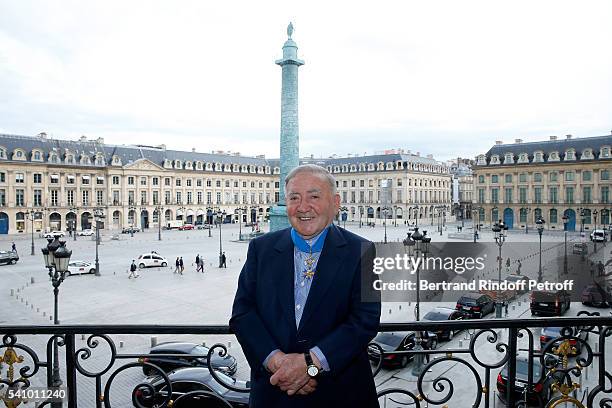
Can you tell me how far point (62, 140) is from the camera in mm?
68500

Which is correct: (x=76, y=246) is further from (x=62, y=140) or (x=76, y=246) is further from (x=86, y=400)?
(x=86, y=400)

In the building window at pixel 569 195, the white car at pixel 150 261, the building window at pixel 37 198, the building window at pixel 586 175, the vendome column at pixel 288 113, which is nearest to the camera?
the vendome column at pixel 288 113

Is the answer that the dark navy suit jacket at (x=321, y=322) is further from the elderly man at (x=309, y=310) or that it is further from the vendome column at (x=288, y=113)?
the vendome column at (x=288, y=113)

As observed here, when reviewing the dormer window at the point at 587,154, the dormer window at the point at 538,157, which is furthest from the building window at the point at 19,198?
the dormer window at the point at 587,154

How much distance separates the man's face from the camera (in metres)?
3.00

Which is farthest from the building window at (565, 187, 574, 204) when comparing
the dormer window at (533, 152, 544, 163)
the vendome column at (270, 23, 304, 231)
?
the vendome column at (270, 23, 304, 231)

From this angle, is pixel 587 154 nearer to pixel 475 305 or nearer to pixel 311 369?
pixel 475 305

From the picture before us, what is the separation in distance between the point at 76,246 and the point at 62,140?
29.1m

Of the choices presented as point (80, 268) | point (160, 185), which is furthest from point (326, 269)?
point (160, 185)

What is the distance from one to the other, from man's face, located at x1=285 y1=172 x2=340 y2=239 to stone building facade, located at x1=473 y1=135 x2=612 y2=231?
6361 centimetres

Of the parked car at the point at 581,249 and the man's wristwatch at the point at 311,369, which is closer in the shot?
the man's wristwatch at the point at 311,369

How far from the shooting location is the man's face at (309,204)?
3.00 meters

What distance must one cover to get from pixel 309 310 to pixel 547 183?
73667 mm

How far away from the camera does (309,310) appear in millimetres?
2797
